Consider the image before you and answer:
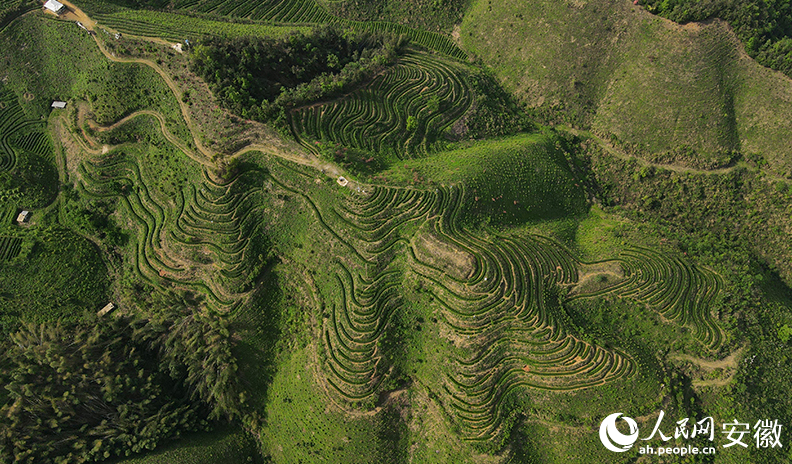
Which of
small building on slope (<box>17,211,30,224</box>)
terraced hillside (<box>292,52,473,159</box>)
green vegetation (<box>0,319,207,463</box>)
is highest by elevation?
terraced hillside (<box>292,52,473,159</box>)

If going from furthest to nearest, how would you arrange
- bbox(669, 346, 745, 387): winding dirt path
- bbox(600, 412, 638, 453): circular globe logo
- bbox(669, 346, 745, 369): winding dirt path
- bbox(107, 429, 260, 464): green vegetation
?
bbox(669, 346, 745, 369): winding dirt path → bbox(669, 346, 745, 387): winding dirt path → bbox(107, 429, 260, 464): green vegetation → bbox(600, 412, 638, 453): circular globe logo

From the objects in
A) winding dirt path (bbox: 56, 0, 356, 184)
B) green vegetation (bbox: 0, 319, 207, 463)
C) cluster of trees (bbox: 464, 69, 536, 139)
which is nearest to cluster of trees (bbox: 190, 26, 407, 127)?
winding dirt path (bbox: 56, 0, 356, 184)

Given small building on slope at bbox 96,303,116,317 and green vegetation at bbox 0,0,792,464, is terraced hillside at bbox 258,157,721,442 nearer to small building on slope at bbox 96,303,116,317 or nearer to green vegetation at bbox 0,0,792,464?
green vegetation at bbox 0,0,792,464

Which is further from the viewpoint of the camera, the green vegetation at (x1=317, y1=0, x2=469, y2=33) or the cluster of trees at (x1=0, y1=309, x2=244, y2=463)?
the green vegetation at (x1=317, y1=0, x2=469, y2=33)

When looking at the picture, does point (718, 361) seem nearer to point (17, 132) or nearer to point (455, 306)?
point (455, 306)

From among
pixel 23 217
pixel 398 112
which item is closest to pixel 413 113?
pixel 398 112
